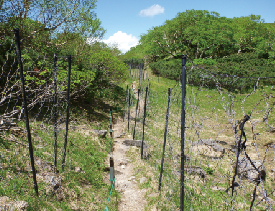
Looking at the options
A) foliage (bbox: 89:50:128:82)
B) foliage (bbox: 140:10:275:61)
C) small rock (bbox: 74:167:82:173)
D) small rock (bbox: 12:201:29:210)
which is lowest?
small rock (bbox: 74:167:82:173)

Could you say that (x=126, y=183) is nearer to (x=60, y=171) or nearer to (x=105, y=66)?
(x=60, y=171)

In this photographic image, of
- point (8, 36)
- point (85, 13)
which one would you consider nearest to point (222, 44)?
point (85, 13)

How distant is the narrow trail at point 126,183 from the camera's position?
5406mm

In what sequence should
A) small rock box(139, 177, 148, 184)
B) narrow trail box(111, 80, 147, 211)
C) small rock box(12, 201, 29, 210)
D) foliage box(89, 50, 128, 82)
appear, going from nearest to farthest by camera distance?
1. small rock box(12, 201, 29, 210)
2. narrow trail box(111, 80, 147, 211)
3. small rock box(139, 177, 148, 184)
4. foliage box(89, 50, 128, 82)

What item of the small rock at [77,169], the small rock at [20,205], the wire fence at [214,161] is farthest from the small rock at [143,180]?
the small rock at [20,205]

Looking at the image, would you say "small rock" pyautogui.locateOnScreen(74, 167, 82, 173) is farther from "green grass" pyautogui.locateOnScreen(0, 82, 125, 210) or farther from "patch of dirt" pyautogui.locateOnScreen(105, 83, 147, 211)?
"patch of dirt" pyautogui.locateOnScreen(105, 83, 147, 211)

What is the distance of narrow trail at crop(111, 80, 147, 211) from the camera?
5.41 m

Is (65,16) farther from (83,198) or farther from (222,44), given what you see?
(222,44)

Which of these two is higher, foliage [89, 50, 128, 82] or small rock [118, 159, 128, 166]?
foliage [89, 50, 128, 82]

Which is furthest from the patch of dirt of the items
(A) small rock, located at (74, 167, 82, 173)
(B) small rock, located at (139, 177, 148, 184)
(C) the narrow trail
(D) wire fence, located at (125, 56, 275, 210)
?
(A) small rock, located at (74, 167, 82, 173)

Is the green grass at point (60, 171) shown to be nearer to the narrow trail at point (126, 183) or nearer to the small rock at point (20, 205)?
the small rock at point (20, 205)

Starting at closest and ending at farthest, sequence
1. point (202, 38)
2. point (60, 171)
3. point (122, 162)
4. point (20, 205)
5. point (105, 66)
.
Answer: point (20, 205), point (60, 171), point (122, 162), point (105, 66), point (202, 38)

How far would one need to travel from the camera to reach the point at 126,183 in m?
6.51

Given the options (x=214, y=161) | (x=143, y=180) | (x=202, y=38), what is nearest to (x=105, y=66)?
(x=214, y=161)
